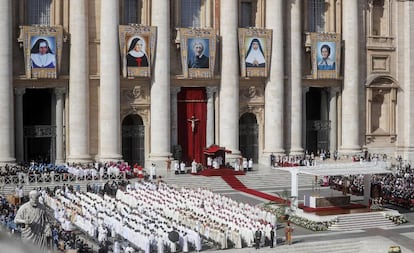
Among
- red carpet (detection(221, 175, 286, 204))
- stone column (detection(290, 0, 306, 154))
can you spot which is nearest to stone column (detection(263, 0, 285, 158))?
stone column (detection(290, 0, 306, 154))

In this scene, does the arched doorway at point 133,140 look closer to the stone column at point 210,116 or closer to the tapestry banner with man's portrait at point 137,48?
the tapestry banner with man's portrait at point 137,48

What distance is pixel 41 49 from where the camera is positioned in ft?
166

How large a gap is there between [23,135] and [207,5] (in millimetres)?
17956

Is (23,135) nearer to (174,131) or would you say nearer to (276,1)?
(174,131)

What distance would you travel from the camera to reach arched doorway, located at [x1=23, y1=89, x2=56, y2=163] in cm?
5278

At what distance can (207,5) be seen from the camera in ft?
186

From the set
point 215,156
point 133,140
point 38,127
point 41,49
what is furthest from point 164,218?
point 133,140

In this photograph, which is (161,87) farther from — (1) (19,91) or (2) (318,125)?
(2) (318,125)

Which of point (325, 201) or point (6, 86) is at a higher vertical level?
point (6, 86)

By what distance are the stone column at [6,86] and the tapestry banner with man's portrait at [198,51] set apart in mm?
13148

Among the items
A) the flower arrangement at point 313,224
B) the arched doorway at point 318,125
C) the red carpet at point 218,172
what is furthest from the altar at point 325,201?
the arched doorway at point 318,125

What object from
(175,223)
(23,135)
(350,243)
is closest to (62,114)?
(23,135)

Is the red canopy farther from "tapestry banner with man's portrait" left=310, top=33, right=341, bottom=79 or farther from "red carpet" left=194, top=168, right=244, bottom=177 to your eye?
"tapestry banner with man's portrait" left=310, top=33, right=341, bottom=79

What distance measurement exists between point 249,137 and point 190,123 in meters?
5.90
